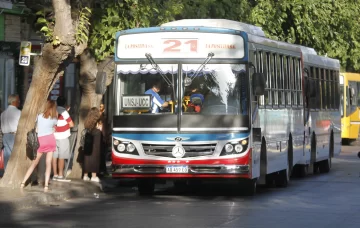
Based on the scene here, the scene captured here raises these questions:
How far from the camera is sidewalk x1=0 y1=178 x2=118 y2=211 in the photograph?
17.3m

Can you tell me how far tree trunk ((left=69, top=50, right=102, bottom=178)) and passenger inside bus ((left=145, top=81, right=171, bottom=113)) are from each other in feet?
14.1

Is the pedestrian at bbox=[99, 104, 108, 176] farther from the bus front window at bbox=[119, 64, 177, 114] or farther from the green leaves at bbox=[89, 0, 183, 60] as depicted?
the bus front window at bbox=[119, 64, 177, 114]

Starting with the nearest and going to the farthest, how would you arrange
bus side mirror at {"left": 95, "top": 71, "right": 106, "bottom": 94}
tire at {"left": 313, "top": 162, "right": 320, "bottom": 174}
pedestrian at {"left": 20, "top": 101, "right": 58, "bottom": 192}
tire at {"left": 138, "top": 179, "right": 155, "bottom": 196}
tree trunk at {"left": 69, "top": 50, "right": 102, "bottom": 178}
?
bus side mirror at {"left": 95, "top": 71, "right": 106, "bottom": 94}, pedestrian at {"left": 20, "top": 101, "right": 58, "bottom": 192}, tire at {"left": 138, "top": 179, "right": 155, "bottom": 196}, tree trunk at {"left": 69, "top": 50, "right": 102, "bottom": 178}, tire at {"left": 313, "top": 162, "right": 320, "bottom": 174}

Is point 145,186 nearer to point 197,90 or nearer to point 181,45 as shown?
point 197,90

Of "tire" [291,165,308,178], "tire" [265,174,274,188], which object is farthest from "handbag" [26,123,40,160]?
"tire" [291,165,308,178]

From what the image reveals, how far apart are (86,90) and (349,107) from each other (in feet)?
86.5

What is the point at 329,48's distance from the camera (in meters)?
41.8

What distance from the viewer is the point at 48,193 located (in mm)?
18906

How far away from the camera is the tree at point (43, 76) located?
769 inches

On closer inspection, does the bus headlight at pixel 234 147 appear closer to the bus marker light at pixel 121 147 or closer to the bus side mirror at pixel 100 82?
the bus marker light at pixel 121 147

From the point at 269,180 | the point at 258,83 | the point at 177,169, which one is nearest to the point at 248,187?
the point at 177,169

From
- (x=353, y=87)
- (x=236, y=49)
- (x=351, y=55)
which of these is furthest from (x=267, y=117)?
(x=353, y=87)

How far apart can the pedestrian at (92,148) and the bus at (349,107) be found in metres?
25.6

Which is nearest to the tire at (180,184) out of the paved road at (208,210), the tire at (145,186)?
the paved road at (208,210)
